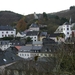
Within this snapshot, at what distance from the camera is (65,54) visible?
9688 millimetres

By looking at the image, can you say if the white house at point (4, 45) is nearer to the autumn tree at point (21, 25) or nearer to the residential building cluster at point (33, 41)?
the residential building cluster at point (33, 41)

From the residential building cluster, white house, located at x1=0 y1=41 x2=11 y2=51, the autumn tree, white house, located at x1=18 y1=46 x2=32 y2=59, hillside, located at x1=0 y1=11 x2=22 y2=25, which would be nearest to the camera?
the residential building cluster

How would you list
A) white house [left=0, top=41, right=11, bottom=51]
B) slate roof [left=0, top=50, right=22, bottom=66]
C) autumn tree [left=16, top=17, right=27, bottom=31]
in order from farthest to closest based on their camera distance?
autumn tree [left=16, top=17, right=27, bottom=31]
white house [left=0, top=41, right=11, bottom=51]
slate roof [left=0, top=50, right=22, bottom=66]

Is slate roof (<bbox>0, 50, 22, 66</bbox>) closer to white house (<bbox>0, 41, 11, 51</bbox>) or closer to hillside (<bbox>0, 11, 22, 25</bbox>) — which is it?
white house (<bbox>0, 41, 11, 51</bbox>)


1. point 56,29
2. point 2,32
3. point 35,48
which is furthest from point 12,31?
point 35,48

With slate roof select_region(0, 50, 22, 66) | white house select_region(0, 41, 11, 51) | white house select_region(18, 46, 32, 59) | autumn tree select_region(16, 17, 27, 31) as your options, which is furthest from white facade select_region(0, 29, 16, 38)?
slate roof select_region(0, 50, 22, 66)

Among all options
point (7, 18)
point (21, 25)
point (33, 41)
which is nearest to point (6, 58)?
point (33, 41)

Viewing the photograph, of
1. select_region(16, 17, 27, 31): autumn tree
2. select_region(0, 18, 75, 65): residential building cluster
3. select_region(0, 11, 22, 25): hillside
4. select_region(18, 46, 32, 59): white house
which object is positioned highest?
select_region(0, 11, 22, 25): hillside

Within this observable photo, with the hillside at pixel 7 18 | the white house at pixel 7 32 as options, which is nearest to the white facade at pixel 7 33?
the white house at pixel 7 32

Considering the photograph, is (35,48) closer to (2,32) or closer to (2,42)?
(2,42)

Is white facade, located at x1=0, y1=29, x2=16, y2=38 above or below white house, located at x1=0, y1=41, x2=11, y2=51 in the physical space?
above

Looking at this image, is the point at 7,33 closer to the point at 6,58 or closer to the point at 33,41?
the point at 33,41

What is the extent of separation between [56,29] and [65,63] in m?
43.1

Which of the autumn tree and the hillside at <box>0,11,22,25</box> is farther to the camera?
the hillside at <box>0,11,22,25</box>
